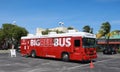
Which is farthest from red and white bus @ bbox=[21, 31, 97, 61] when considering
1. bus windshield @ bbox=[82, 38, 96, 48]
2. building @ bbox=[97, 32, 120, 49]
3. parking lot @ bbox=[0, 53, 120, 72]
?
building @ bbox=[97, 32, 120, 49]

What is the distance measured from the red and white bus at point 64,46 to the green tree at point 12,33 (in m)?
33.5

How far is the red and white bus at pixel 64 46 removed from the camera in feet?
88.7

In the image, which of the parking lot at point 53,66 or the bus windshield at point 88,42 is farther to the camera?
the bus windshield at point 88,42

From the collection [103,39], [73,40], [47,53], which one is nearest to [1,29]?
[103,39]

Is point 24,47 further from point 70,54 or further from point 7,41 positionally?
point 7,41

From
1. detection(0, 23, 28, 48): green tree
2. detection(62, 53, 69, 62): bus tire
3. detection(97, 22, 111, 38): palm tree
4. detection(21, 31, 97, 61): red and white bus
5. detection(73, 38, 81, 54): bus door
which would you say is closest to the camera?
detection(21, 31, 97, 61): red and white bus

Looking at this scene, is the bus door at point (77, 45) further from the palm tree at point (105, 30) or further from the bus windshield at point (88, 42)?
the palm tree at point (105, 30)

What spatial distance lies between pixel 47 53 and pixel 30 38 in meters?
4.23

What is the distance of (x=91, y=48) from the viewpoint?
90.6 ft

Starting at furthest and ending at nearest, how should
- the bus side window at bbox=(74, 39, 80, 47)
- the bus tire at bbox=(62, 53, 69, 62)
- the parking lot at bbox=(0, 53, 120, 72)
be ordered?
the bus tire at bbox=(62, 53, 69, 62) < the bus side window at bbox=(74, 39, 80, 47) < the parking lot at bbox=(0, 53, 120, 72)

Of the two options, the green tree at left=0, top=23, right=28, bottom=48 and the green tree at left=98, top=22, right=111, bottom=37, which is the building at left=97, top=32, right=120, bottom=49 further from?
the green tree at left=0, top=23, right=28, bottom=48

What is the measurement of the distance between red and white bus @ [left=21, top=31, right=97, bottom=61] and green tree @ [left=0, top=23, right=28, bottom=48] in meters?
33.5

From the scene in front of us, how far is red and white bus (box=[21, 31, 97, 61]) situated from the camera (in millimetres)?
27031

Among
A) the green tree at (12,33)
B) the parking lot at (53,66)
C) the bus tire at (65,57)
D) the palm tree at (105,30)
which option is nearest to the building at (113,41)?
the palm tree at (105,30)
